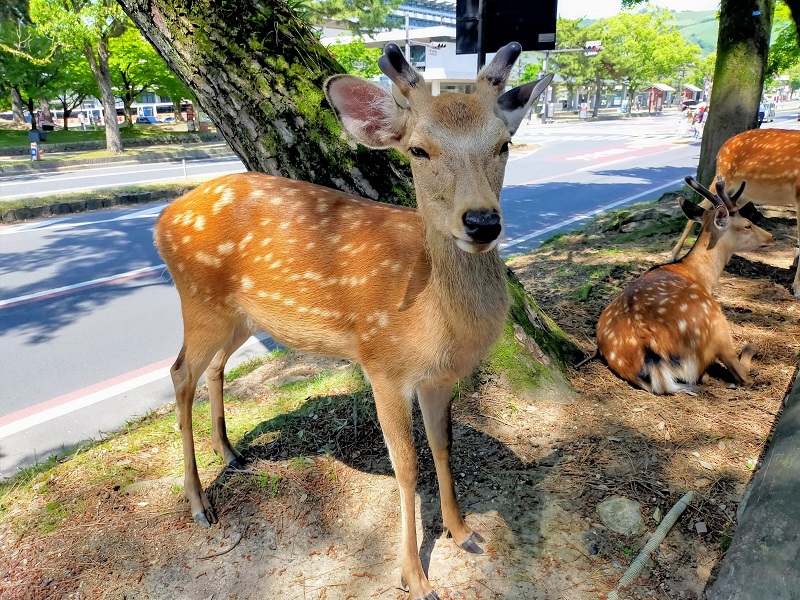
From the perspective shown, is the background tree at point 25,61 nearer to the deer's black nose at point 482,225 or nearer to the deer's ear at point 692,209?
the deer's ear at point 692,209

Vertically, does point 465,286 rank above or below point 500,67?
below

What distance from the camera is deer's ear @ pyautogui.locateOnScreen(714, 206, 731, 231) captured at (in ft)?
14.6

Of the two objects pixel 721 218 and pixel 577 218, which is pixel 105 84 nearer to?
pixel 577 218

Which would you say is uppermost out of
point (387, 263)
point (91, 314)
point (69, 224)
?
point (387, 263)

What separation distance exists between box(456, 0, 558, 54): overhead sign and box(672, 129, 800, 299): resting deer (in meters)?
2.40

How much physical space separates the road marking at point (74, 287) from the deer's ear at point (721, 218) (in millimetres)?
6073

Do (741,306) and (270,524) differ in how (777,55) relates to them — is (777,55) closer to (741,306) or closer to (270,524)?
(741,306)

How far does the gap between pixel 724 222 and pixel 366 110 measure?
3.38m

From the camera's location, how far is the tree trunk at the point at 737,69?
24.4 ft

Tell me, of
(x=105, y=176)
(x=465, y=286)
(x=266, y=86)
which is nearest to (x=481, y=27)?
(x=266, y=86)

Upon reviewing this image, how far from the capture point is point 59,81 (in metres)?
27.4

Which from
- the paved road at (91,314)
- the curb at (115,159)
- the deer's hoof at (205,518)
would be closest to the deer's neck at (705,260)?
the deer's hoof at (205,518)

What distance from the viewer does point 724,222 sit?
4453 millimetres

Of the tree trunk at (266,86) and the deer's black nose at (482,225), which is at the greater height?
the tree trunk at (266,86)
